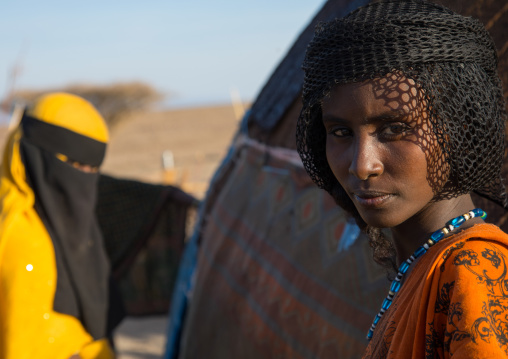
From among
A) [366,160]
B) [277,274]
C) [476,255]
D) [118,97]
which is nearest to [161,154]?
[118,97]

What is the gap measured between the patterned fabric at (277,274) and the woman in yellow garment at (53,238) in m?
0.75

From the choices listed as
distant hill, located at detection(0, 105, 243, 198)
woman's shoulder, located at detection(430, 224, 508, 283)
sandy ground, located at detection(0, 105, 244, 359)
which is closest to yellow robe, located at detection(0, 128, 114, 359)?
woman's shoulder, located at detection(430, 224, 508, 283)

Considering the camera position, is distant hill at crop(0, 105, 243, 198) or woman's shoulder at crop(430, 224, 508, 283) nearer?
woman's shoulder at crop(430, 224, 508, 283)

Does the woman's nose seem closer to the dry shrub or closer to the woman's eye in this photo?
the woman's eye

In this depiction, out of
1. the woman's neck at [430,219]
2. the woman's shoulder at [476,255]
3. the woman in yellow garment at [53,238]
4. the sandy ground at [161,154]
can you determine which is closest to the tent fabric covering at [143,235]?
the sandy ground at [161,154]

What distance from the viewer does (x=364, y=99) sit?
148 centimetres

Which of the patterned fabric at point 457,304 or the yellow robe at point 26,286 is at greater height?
the patterned fabric at point 457,304

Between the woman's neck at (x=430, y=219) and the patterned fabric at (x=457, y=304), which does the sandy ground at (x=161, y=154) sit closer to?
the woman's neck at (x=430, y=219)

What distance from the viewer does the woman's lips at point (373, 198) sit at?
4.87ft

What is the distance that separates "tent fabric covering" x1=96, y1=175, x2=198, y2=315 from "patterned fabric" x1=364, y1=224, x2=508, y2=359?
406 centimetres

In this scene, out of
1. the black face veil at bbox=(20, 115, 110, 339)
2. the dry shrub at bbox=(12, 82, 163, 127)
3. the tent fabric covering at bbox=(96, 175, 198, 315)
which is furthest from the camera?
the dry shrub at bbox=(12, 82, 163, 127)

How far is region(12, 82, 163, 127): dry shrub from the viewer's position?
923 inches

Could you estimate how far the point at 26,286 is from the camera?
315cm

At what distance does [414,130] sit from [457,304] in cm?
42
